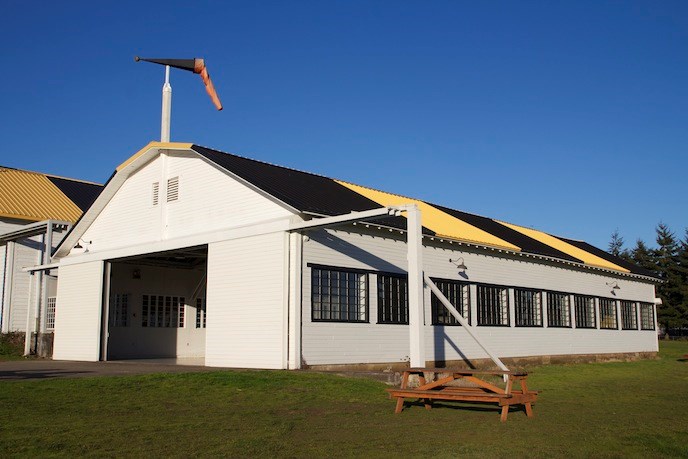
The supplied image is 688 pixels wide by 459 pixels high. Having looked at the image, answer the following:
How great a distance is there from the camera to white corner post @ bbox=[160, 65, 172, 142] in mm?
23453

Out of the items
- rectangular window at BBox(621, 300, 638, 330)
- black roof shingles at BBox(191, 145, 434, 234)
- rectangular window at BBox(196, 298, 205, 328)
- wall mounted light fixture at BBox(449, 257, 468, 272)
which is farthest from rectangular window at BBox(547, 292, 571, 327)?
rectangular window at BBox(196, 298, 205, 328)

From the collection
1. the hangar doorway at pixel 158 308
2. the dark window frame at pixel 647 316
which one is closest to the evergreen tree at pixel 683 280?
the dark window frame at pixel 647 316

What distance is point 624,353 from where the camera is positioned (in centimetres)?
3422

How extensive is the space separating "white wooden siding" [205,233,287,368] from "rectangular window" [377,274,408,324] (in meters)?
3.58

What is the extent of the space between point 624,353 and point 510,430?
87.3ft

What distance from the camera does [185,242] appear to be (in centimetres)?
2108

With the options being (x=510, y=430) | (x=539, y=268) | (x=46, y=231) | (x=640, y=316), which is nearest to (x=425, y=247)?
(x=539, y=268)

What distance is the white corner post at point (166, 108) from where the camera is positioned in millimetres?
23453

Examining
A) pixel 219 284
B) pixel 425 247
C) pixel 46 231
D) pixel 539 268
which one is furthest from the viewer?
pixel 539 268

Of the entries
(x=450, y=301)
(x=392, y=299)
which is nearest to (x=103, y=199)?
(x=392, y=299)

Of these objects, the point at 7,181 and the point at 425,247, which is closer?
the point at 425,247

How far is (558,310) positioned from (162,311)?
1575 cm

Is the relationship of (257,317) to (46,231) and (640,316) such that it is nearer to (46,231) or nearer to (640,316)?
(46,231)

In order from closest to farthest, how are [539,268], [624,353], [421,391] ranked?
[421,391] < [539,268] < [624,353]
